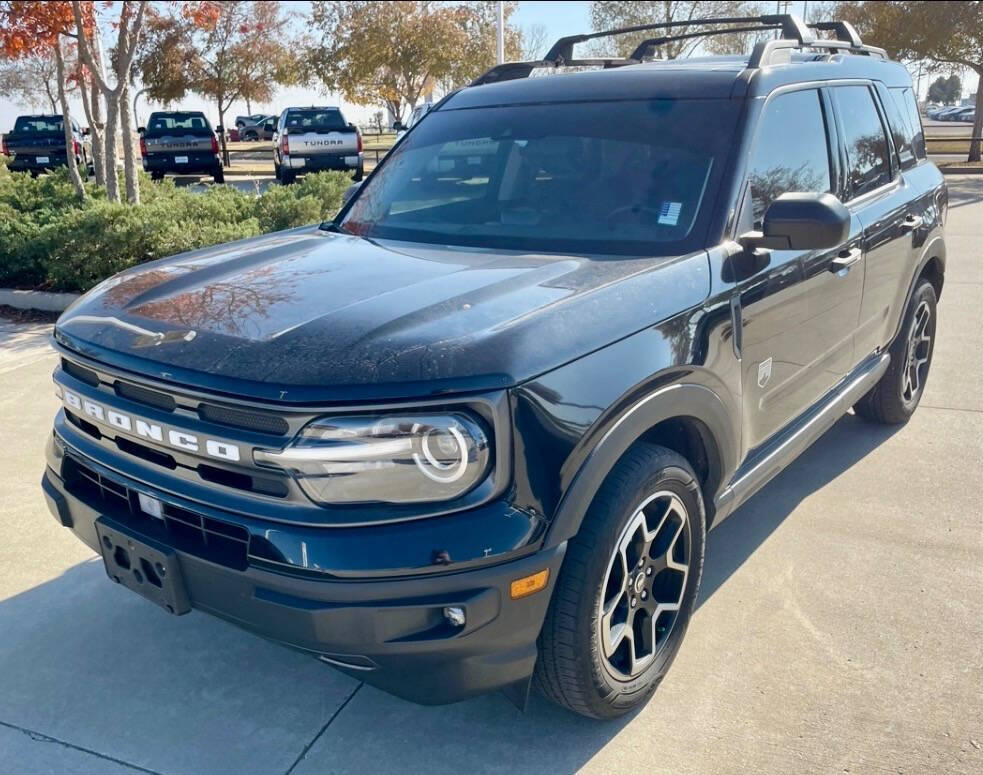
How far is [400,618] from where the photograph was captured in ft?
7.01

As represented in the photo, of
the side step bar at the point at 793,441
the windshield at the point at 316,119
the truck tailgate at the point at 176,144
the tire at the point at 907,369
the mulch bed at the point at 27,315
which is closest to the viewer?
the side step bar at the point at 793,441

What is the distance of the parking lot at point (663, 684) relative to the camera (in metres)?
2.64

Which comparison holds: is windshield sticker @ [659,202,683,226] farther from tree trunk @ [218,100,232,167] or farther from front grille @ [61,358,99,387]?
tree trunk @ [218,100,232,167]

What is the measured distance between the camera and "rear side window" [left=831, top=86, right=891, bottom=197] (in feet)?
12.8

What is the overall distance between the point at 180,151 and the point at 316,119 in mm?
3190

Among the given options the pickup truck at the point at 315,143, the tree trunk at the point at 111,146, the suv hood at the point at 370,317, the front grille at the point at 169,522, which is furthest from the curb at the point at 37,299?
the pickup truck at the point at 315,143

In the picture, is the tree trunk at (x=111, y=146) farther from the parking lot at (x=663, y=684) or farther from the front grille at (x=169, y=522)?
the front grille at (x=169, y=522)

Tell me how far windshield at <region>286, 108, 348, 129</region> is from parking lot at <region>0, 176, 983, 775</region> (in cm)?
1723

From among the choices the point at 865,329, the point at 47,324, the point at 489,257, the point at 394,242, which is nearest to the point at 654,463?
the point at 489,257

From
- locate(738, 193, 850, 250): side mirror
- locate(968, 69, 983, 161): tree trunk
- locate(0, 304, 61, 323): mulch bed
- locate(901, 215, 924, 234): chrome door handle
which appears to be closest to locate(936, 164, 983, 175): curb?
locate(968, 69, 983, 161): tree trunk

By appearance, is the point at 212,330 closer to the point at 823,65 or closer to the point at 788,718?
the point at 788,718

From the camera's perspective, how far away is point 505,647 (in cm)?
224

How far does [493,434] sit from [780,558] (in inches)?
80.1

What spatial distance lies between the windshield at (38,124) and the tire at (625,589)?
887 inches
